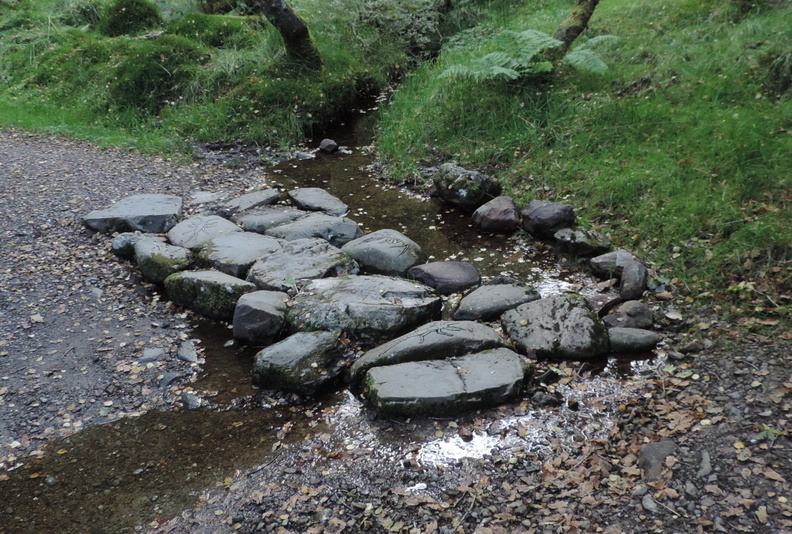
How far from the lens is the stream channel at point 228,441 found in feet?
10.6

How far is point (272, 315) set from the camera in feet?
15.1

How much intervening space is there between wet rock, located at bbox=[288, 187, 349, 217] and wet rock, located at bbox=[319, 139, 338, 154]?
5.95ft

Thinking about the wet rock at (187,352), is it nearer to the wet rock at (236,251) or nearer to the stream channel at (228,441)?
the stream channel at (228,441)

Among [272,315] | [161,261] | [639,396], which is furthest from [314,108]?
[639,396]

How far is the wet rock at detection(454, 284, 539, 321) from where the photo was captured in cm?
479

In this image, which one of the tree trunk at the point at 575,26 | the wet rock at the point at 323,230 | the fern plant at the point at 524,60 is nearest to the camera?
the wet rock at the point at 323,230

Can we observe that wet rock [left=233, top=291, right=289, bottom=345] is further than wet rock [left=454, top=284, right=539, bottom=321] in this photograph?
No

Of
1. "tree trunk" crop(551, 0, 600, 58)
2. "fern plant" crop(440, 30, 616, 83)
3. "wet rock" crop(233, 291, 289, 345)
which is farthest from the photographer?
"tree trunk" crop(551, 0, 600, 58)

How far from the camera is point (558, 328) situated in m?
4.35

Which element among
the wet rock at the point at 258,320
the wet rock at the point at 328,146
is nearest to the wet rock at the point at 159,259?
the wet rock at the point at 258,320

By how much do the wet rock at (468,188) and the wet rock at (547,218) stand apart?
33.8 inches

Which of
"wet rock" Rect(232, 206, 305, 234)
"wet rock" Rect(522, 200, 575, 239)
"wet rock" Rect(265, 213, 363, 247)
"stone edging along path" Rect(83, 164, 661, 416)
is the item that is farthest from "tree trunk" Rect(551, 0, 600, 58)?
"wet rock" Rect(232, 206, 305, 234)

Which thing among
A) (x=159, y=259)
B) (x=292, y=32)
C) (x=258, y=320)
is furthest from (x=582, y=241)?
(x=292, y=32)

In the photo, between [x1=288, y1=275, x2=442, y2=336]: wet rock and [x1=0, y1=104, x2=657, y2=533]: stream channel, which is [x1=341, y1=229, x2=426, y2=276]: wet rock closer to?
[x1=288, y1=275, x2=442, y2=336]: wet rock
